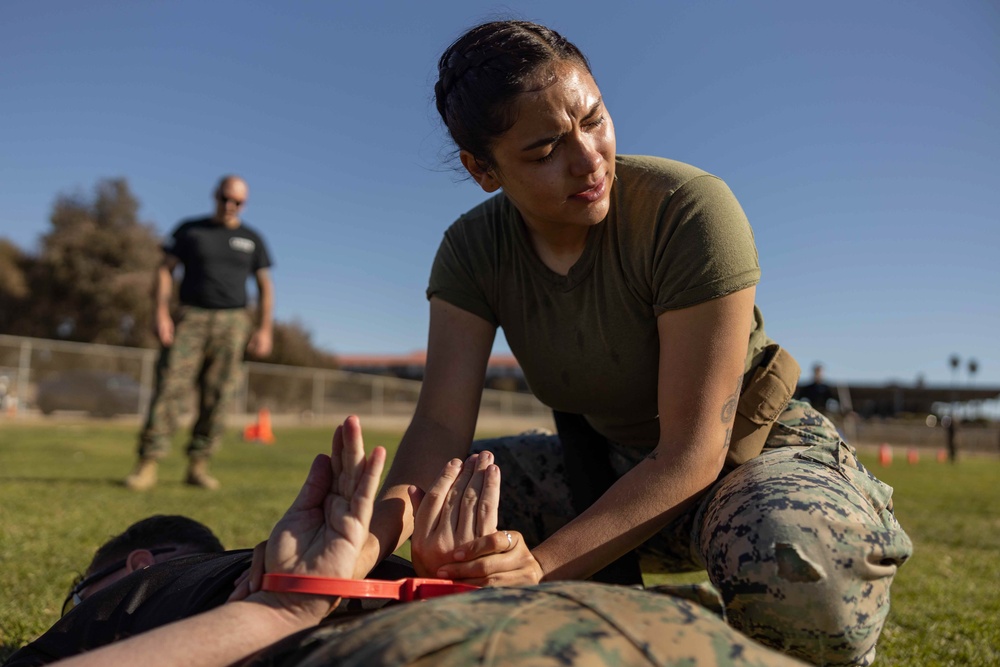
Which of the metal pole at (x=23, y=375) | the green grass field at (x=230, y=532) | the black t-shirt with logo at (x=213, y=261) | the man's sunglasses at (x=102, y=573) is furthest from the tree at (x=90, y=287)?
the man's sunglasses at (x=102, y=573)

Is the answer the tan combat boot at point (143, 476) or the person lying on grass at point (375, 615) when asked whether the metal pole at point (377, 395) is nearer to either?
the tan combat boot at point (143, 476)

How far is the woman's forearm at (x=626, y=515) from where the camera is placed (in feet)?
5.78

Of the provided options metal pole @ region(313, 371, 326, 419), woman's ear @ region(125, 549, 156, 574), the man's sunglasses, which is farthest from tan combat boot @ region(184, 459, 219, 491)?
metal pole @ region(313, 371, 326, 419)

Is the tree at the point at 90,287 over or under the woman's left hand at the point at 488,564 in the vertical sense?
under

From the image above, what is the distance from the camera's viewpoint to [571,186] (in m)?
2.06

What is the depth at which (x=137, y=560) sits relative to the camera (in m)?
2.14

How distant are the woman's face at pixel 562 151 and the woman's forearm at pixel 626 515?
2.27ft

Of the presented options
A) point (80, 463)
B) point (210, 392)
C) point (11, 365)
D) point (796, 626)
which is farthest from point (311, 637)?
point (11, 365)

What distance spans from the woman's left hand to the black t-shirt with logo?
225 inches

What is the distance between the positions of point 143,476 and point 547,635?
19.9 ft

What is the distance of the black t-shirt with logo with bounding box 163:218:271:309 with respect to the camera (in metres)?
6.77

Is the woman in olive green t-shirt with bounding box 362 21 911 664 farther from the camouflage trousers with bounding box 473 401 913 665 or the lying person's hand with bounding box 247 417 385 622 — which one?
the lying person's hand with bounding box 247 417 385 622

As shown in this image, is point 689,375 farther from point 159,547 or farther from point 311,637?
point 159,547

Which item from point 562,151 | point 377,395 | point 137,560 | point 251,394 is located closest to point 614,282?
point 562,151
